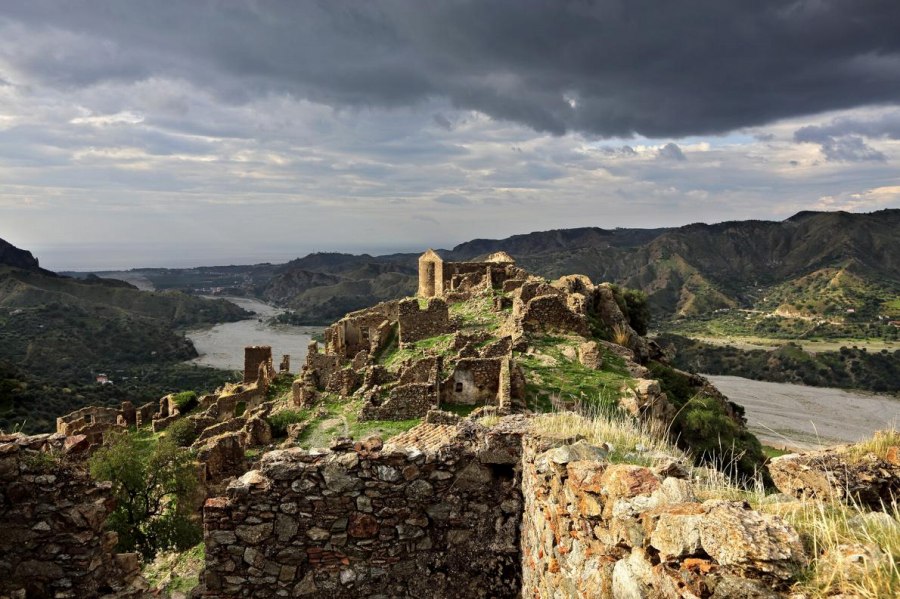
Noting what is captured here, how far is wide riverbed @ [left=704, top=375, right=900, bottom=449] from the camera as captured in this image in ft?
191

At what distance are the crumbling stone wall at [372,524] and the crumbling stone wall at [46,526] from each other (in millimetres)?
1647

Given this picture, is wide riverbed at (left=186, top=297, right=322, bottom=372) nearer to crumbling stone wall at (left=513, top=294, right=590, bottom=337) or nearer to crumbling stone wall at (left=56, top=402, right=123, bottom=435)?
crumbling stone wall at (left=56, top=402, right=123, bottom=435)

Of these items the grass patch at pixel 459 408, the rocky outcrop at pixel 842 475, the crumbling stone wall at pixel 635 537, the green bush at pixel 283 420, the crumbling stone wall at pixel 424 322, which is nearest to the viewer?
the crumbling stone wall at pixel 635 537

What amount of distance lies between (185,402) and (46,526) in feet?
86.2

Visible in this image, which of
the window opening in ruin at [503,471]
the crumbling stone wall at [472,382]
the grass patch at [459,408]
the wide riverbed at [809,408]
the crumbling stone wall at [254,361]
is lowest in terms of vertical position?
the wide riverbed at [809,408]

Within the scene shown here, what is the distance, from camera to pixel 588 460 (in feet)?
15.8

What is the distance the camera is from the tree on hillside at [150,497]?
10680 millimetres

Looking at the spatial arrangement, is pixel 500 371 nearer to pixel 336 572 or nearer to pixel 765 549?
pixel 336 572

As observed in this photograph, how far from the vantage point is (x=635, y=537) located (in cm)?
358

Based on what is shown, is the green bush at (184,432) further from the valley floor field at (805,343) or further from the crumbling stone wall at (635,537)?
the valley floor field at (805,343)

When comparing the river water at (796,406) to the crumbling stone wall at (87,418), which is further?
the river water at (796,406)

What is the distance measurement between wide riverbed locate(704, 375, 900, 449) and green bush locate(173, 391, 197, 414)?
158 ft

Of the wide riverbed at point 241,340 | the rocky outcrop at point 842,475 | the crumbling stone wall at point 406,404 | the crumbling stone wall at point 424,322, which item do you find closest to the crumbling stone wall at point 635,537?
the rocky outcrop at point 842,475

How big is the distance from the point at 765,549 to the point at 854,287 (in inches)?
7180
